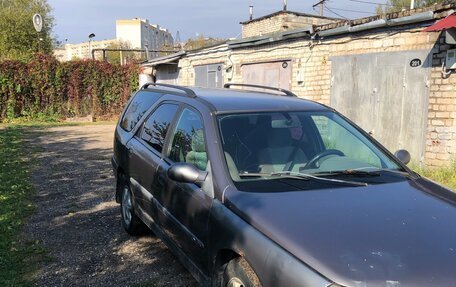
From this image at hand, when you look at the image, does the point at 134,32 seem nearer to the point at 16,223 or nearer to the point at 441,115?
the point at 441,115

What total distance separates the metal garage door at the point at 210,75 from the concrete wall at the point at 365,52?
61 centimetres

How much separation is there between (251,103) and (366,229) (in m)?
1.78

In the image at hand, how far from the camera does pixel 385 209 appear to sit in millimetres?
2588

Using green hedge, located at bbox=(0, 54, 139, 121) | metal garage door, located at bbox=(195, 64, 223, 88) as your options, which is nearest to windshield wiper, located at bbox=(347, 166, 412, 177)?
metal garage door, located at bbox=(195, 64, 223, 88)

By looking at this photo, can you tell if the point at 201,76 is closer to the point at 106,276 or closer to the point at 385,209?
the point at 106,276

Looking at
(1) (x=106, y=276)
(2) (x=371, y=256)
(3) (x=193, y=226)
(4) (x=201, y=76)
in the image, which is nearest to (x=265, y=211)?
(2) (x=371, y=256)

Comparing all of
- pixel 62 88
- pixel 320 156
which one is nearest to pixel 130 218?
pixel 320 156

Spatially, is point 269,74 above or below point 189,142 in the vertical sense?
above

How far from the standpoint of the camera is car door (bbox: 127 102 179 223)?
4.21m

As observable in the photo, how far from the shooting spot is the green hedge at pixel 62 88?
20.4 metres

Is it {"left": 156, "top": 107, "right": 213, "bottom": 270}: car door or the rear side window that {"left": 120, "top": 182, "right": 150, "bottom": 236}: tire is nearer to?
the rear side window

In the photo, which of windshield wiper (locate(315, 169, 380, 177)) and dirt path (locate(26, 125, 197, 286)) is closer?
windshield wiper (locate(315, 169, 380, 177))

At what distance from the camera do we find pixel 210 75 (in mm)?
16062

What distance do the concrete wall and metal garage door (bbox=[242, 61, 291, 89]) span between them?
0.17 metres
